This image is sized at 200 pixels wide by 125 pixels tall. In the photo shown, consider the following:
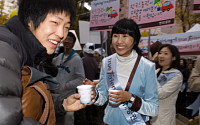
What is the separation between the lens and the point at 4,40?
0.81 metres

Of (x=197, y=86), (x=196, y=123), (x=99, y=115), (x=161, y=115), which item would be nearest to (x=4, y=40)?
(x=161, y=115)

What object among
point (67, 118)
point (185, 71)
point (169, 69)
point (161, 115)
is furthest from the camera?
point (185, 71)

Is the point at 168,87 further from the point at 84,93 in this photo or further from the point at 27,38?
the point at 27,38

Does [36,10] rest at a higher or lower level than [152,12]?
lower

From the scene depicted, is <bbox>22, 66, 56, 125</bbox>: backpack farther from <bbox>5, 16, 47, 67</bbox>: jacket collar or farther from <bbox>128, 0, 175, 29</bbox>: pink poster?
<bbox>128, 0, 175, 29</bbox>: pink poster

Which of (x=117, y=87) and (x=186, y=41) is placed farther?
(x=186, y=41)

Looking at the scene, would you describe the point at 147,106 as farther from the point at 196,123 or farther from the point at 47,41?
the point at 196,123

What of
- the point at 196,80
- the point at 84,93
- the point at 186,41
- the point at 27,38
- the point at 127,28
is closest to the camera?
the point at 27,38

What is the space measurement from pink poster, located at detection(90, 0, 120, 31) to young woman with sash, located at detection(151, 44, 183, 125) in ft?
4.59

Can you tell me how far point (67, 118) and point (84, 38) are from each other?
8.51 feet

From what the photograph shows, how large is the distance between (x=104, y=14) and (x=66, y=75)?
1.74 m

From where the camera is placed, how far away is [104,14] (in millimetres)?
3947

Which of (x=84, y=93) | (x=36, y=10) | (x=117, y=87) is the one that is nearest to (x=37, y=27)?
(x=36, y=10)

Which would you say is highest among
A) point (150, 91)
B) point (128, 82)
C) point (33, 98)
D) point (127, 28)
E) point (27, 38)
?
point (127, 28)
